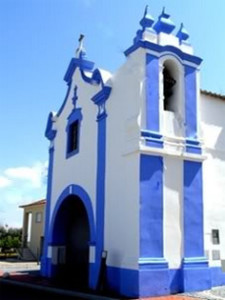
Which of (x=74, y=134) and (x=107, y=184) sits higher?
(x=74, y=134)

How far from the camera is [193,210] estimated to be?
40.9 feet

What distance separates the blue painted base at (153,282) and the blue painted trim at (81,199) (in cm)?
274

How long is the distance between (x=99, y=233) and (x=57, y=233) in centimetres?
471

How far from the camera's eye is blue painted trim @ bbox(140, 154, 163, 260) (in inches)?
446

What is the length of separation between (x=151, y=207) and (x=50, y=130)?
28.2 feet

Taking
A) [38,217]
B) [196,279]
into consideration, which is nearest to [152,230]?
Result: [196,279]

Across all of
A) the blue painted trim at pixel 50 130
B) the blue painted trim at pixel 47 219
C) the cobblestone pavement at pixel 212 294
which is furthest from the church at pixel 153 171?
the blue painted trim at pixel 50 130

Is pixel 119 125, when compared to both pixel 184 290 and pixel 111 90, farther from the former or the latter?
pixel 184 290

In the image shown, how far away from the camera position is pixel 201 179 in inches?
505

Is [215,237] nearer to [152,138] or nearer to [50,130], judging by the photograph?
[152,138]

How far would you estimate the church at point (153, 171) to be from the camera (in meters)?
11.6

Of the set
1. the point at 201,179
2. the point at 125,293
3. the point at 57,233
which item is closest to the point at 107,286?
the point at 125,293

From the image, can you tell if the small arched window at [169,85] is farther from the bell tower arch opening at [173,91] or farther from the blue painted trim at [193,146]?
the blue painted trim at [193,146]

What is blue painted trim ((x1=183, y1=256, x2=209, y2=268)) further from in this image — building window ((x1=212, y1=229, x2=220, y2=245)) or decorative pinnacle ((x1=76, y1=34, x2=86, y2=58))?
decorative pinnacle ((x1=76, y1=34, x2=86, y2=58))
